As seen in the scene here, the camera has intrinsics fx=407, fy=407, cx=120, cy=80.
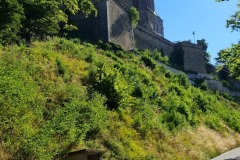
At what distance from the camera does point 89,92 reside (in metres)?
22.3

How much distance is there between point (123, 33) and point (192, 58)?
20.1m

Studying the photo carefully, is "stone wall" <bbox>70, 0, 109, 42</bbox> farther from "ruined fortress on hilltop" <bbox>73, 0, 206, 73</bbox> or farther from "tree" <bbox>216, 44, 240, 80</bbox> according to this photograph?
"tree" <bbox>216, 44, 240, 80</bbox>

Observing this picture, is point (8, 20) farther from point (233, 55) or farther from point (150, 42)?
point (150, 42)

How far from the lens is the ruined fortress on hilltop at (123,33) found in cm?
4872

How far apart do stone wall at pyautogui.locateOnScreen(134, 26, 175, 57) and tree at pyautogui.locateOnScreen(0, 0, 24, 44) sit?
34.2m

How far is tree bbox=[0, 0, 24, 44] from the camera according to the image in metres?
23.9

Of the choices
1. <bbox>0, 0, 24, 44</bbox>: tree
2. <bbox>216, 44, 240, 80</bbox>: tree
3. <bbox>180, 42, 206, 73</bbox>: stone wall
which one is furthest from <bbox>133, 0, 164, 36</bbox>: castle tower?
<bbox>216, 44, 240, 80</bbox>: tree

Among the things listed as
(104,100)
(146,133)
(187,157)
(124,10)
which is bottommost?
(187,157)

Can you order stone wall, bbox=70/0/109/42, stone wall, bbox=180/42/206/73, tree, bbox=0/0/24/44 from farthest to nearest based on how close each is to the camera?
stone wall, bbox=180/42/206/73, stone wall, bbox=70/0/109/42, tree, bbox=0/0/24/44

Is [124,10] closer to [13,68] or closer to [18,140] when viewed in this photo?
[13,68]

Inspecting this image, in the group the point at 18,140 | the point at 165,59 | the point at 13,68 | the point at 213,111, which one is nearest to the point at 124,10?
the point at 165,59

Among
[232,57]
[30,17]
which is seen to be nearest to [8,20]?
[30,17]

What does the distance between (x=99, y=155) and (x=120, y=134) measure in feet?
20.4

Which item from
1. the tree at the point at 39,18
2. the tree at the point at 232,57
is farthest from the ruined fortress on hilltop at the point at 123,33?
the tree at the point at 232,57
